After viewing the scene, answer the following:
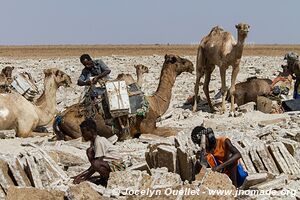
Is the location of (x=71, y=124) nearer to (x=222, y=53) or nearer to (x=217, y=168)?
(x=217, y=168)

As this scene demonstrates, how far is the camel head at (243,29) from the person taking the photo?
14.0m

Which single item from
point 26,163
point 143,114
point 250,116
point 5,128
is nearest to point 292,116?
point 250,116

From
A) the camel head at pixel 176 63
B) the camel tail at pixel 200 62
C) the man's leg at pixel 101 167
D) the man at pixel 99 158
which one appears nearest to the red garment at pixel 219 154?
the man at pixel 99 158

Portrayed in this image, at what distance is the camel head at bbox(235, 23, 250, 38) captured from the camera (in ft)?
46.1

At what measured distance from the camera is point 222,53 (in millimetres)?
14734

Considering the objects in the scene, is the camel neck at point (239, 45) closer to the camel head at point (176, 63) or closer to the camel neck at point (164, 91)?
the camel head at point (176, 63)

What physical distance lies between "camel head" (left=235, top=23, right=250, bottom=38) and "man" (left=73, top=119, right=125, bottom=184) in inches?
278

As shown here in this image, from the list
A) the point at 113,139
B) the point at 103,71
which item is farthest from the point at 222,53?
the point at 113,139

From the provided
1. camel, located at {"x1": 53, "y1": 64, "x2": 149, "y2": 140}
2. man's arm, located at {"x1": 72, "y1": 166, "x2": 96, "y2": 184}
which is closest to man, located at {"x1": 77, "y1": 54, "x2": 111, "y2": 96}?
camel, located at {"x1": 53, "y1": 64, "x2": 149, "y2": 140}

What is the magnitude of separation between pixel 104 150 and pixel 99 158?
0.13 m

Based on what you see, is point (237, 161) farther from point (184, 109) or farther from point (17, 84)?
point (184, 109)

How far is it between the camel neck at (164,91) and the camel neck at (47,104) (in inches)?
88.2

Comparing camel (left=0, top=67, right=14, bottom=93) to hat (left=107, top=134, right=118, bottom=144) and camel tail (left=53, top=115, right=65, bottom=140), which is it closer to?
camel tail (left=53, top=115, right=65, bottom=140)

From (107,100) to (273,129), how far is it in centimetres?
286
